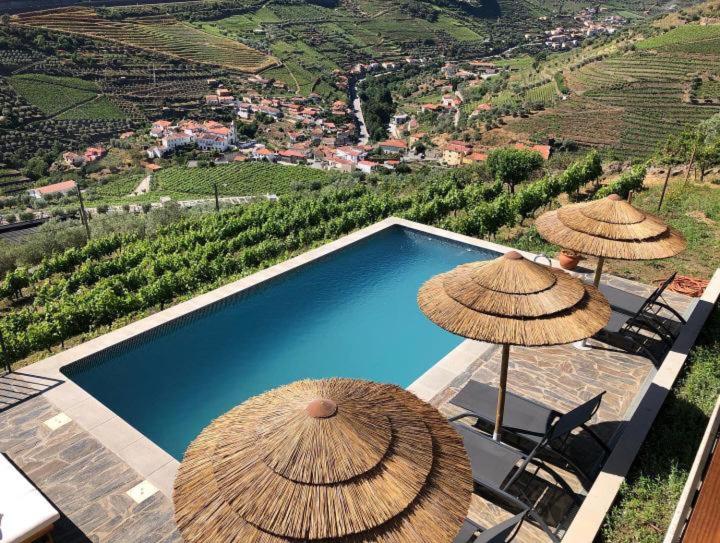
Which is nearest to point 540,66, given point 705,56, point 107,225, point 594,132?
point 705,56

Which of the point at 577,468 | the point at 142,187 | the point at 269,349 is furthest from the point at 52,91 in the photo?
the point at 577,468

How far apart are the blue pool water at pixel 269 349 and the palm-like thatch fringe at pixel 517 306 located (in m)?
3.78

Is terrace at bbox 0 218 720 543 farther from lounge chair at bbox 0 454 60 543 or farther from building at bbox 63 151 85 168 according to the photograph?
building at bbox 63 151 85 168

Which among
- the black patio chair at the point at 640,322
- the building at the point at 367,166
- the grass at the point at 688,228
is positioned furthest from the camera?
the building at the point at 367,166

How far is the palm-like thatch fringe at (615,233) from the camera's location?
712 centimetres

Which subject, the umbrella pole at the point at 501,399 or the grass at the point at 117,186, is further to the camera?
the grass at the point at 117,186

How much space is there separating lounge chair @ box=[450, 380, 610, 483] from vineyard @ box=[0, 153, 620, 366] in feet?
24.9

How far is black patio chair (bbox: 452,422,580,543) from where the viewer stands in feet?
17.1

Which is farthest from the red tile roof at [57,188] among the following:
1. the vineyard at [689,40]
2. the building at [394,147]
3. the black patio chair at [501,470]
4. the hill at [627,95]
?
the vineyard at [689,40]

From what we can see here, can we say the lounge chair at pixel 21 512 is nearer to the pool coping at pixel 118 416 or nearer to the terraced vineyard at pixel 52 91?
the pool coping at pixel 118 416

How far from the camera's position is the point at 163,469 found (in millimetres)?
6359

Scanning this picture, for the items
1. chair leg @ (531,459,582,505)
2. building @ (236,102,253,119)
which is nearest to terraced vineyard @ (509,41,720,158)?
chair leg @ (531,459,582,505)

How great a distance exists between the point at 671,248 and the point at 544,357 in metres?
2.44

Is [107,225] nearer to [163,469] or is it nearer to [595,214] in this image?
[163,469]
